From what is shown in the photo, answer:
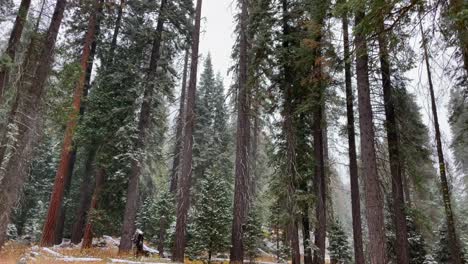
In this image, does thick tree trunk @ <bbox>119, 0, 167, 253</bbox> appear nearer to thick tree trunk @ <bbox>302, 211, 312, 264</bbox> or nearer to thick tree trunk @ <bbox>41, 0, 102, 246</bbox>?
thick tree trunk @ <bbox>41, 0, 102, 246</bbox>

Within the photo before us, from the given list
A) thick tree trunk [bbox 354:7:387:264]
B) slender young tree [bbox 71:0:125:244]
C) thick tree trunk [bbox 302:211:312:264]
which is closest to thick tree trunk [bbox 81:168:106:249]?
slender young tree [bbox 71:0:125:244]

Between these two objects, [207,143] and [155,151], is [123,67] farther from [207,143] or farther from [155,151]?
[207,143]

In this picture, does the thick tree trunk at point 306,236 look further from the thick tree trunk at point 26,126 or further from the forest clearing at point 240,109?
the thick tree trunk at point 26,126

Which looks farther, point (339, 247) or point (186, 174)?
point (339, 247)

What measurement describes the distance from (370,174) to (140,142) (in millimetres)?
9823

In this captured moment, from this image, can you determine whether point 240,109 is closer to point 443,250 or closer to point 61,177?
point 61,177

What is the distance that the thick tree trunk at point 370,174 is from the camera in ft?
22.9

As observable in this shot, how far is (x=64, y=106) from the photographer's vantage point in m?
10.9

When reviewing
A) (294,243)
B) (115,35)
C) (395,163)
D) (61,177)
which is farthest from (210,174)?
(115,35)

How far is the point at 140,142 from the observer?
541 inches

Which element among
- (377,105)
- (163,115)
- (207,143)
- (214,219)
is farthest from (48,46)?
(207,143)

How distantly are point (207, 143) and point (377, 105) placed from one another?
611 inches

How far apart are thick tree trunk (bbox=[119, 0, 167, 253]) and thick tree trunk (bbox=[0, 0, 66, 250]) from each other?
13.1ft

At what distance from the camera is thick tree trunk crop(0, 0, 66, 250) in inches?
371
